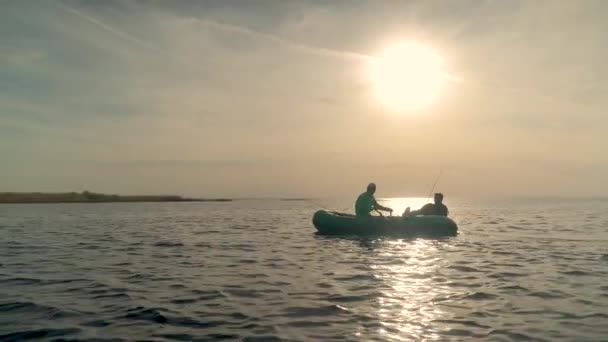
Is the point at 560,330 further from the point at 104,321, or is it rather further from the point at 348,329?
the point at 104,321

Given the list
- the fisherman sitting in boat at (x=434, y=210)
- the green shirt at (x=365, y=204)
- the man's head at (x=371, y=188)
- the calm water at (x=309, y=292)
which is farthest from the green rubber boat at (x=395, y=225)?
the calm water at (x=309, y=292)

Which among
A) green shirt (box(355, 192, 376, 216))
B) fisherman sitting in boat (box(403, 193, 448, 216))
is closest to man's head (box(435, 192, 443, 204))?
fisherman sitting in boat (box(403, 193, 448, 216))

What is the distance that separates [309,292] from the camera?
10164 mm

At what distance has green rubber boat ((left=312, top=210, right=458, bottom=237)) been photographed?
2116cm

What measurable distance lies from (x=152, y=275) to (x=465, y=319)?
826cm

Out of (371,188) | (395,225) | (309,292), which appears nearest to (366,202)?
(371,188)

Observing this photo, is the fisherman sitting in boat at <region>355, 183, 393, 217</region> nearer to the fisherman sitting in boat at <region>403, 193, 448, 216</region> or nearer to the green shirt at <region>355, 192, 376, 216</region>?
the green shirt at <region>355, 192, 376, 216</region>

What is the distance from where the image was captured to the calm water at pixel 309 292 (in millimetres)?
7453

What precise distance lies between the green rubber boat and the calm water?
2.68m

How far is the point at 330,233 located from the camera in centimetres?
2269

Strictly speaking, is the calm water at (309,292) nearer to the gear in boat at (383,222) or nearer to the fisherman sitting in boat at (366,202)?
the gear in boat at (383,222)

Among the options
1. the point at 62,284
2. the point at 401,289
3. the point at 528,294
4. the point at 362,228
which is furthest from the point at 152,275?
the point at 362,228

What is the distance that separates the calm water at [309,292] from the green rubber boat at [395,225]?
268 centimetres

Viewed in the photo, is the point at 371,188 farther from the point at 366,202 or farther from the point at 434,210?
the point at 434,210
